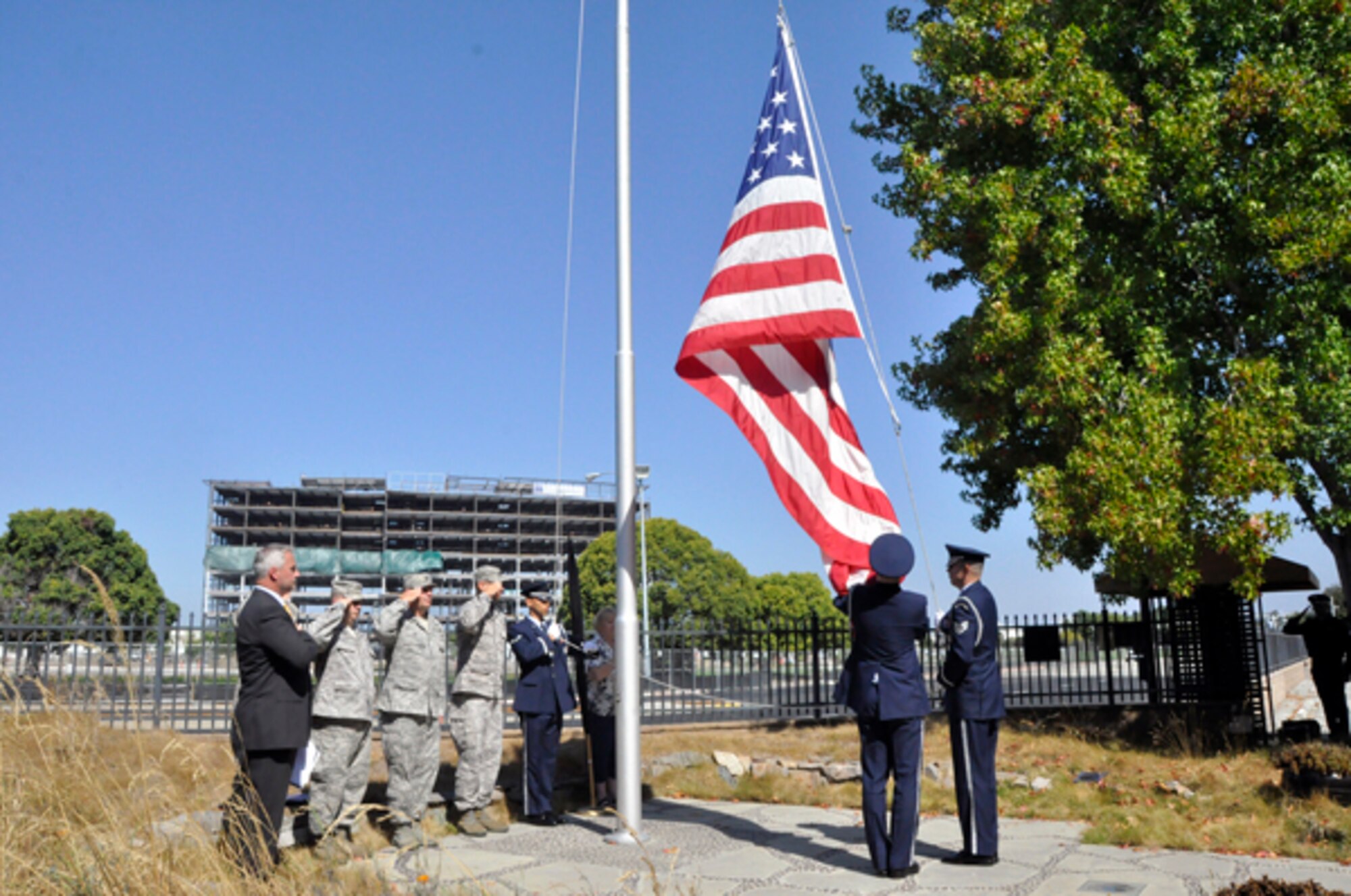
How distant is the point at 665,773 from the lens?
9.73m

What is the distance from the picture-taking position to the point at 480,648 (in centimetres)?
767

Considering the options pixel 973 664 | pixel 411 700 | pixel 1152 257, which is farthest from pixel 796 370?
pixel 1152 257

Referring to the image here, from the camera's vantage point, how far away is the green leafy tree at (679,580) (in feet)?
202

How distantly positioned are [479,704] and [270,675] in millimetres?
2331

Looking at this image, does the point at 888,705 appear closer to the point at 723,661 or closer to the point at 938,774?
the point at 938,774

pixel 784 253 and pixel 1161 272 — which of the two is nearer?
pixel 784 253

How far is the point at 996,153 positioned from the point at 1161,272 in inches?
111

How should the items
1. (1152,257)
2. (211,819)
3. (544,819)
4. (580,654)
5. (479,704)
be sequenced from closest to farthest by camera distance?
(211,819), (479,704), (544,819), (580,654), (1152,257)

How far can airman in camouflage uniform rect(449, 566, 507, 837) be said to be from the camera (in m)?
7.40

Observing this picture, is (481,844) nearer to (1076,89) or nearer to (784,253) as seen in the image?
(784,253)

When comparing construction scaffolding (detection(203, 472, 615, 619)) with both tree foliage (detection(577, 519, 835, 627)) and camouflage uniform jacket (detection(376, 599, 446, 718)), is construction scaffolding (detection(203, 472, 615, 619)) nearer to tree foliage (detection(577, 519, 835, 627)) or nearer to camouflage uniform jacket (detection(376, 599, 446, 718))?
tree foliage (detection(577, 519, 835, 627))

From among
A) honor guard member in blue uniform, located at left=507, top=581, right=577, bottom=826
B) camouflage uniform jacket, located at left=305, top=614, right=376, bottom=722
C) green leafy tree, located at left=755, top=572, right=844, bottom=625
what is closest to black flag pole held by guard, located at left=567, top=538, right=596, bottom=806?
honor guard member in blue uniform, located at left=507, top=581, right=577, bottom=826

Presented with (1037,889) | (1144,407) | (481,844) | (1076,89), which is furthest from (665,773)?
(1076,89)

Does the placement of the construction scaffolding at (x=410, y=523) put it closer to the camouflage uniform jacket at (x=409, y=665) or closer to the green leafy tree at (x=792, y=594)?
the green leafy tree at (x=792, y=594)
